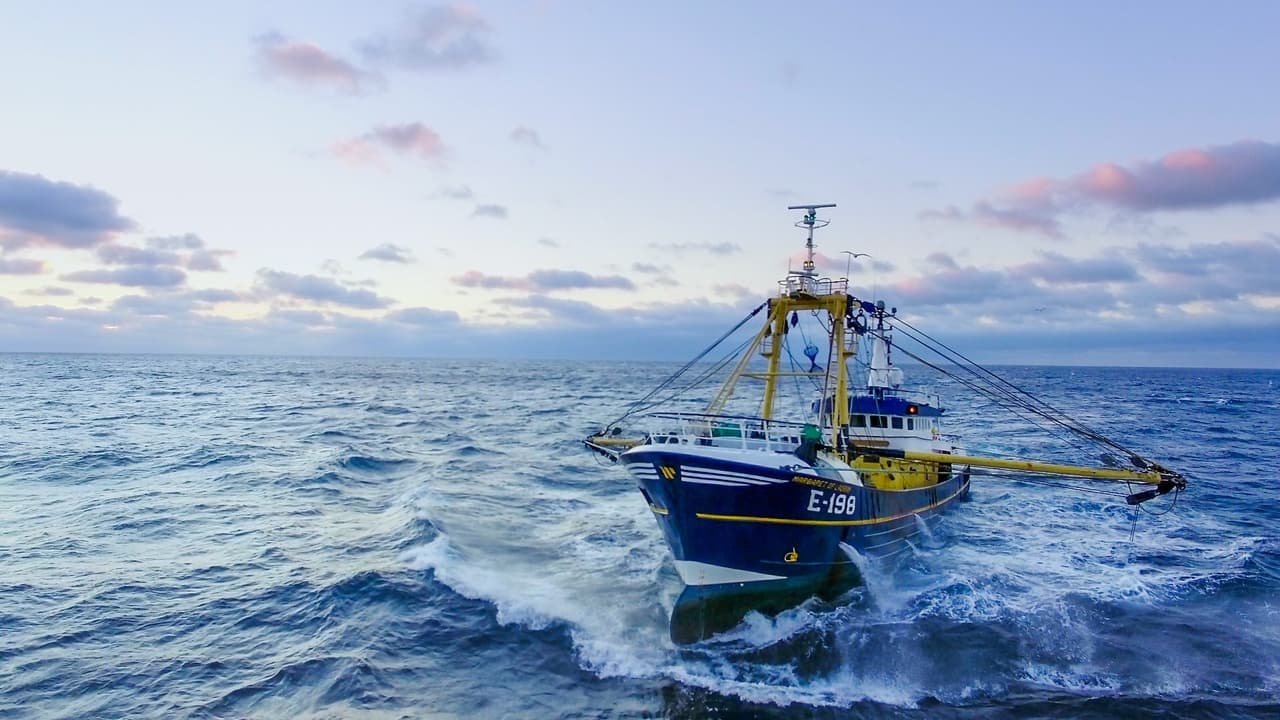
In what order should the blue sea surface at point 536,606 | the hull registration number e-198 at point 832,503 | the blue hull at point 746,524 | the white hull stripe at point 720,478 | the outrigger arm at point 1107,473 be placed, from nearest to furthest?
the blue sea surface at point 536,606
the white hull stripe at point 720,478
the blue hull at point 746,524
the hull registration number e-198 at point 832,503
the outrigger arm at point 1107,473

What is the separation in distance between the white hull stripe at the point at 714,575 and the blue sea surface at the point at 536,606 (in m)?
1.20

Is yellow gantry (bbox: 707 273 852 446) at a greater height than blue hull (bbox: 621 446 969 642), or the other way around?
yellow gantry (bbox: 707 273 852 446)

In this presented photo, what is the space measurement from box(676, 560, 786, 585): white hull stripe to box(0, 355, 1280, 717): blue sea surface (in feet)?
3.94

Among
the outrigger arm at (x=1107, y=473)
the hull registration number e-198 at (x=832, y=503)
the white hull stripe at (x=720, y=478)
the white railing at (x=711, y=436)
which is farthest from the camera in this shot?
the white railing at (x=711, y=436)

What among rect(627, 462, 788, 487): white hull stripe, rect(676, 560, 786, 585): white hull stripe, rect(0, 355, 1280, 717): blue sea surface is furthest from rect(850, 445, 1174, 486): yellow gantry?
rect(676, 560, 786, 585): white hull stripe

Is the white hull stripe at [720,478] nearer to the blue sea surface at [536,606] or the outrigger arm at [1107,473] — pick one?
the blue sea surface at [536,606]

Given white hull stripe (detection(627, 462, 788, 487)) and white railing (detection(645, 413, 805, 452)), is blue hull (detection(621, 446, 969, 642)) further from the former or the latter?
white railing (detection(645, 413, 805, 452))

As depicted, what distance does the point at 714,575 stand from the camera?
67.1 feet

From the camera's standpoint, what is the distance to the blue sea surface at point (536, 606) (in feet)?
51.0

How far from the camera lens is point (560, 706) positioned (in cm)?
1518

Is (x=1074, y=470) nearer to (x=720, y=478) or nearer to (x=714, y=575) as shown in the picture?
(x=720, y=478)

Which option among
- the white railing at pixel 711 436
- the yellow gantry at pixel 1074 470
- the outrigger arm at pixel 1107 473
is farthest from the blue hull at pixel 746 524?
the outrigger arm at pixel 1107 473

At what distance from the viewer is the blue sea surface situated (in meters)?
15.6

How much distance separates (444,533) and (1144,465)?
24.2 meters
